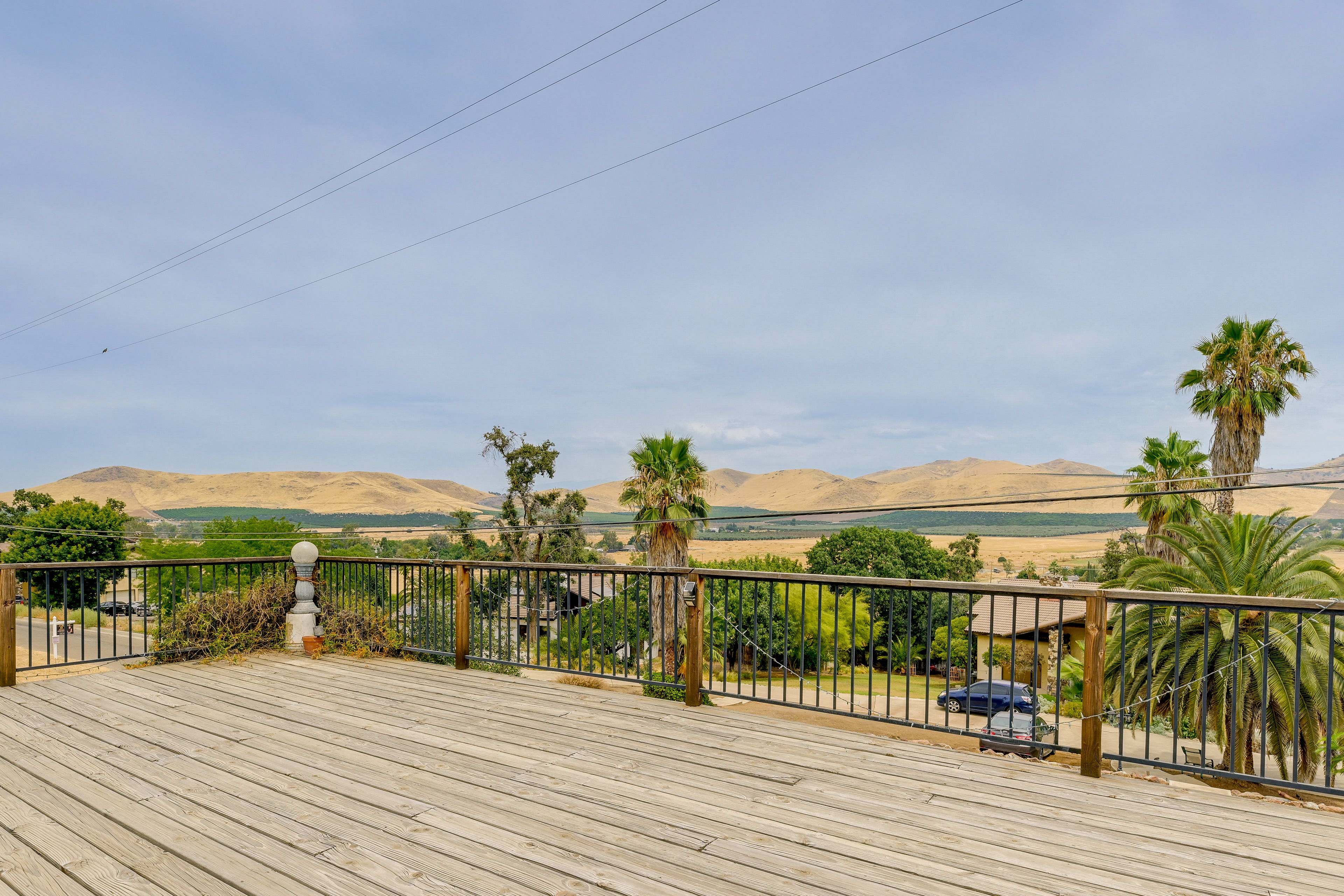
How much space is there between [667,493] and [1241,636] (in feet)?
47.2

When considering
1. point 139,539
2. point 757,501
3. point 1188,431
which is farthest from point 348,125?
point 757,501

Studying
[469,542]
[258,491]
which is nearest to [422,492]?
[258,491]

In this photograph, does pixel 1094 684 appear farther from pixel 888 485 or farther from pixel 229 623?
pixel 888 485

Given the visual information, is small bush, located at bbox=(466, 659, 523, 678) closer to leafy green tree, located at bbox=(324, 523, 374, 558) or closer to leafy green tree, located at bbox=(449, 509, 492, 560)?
leafy green tree, located at bbox=(324, 523, 374, 558)

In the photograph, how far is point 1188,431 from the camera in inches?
818

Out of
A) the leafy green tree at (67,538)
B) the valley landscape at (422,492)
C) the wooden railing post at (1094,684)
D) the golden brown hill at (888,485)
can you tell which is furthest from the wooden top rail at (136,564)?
the golden brown hill at (888,485)

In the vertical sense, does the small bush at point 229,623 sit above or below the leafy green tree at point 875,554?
above

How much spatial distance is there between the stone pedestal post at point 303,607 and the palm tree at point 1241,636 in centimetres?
799

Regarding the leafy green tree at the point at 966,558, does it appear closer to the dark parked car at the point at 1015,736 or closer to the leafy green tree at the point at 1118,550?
the leafy green tree at the point at 1118,550

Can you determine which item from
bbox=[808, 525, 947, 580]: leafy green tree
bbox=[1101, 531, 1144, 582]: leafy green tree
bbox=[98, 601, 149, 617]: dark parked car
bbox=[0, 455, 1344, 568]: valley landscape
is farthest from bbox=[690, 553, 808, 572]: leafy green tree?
bbox=[98, 601, 149, 617]: dark parked car

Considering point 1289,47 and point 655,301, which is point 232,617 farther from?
point 655,301

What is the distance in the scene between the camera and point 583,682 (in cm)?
507

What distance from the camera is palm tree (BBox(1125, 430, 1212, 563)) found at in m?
17.9

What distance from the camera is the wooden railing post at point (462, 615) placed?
18.0 ft
